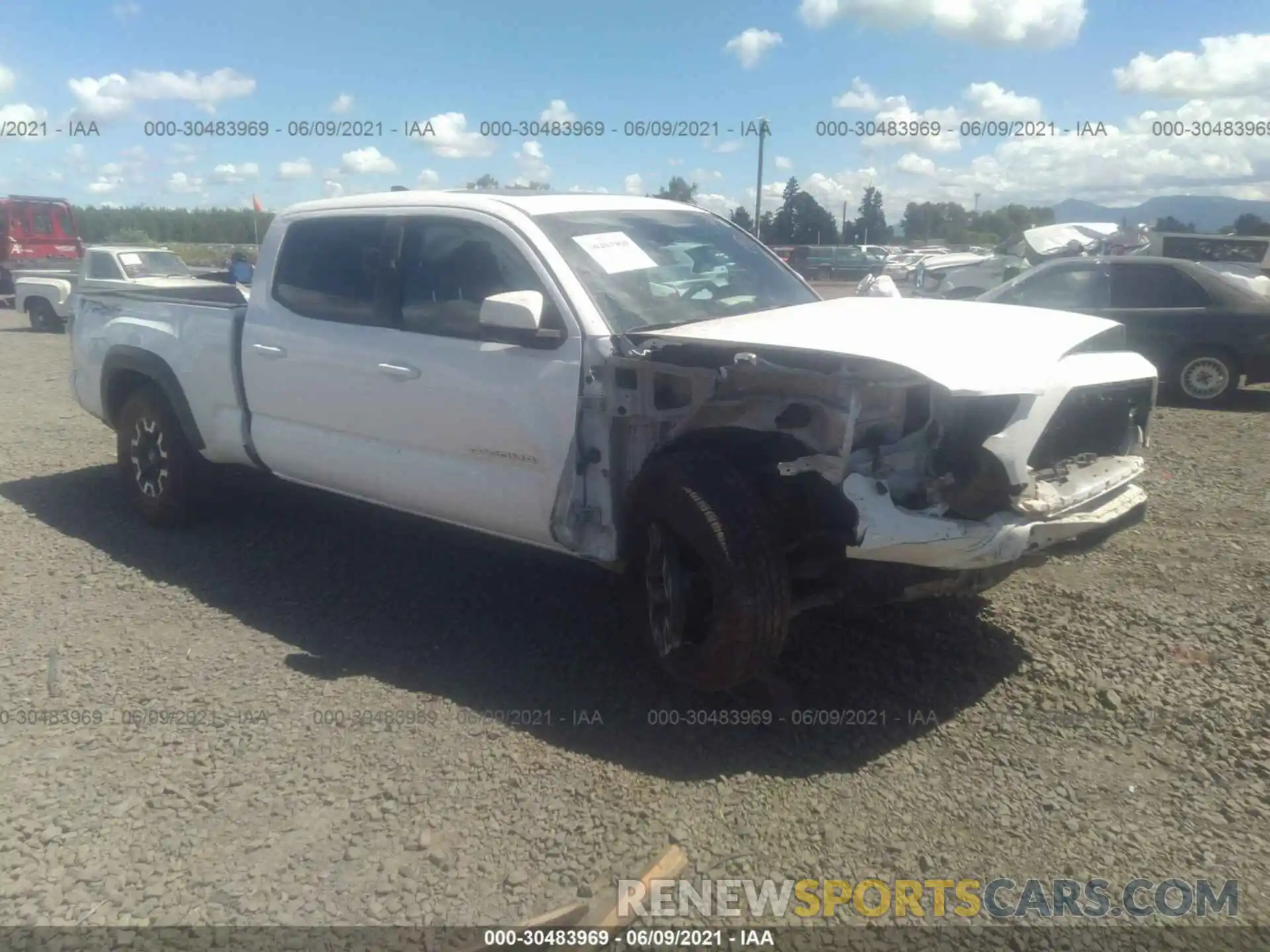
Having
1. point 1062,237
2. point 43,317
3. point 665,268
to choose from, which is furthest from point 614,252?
point 1062,237

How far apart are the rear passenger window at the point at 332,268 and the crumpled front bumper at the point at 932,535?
101 inches

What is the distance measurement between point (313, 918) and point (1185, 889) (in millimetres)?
2374

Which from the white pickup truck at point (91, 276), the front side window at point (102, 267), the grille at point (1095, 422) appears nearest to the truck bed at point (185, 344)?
the grille at point (1095, 422)

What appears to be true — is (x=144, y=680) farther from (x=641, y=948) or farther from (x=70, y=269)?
(x=70, y=269)

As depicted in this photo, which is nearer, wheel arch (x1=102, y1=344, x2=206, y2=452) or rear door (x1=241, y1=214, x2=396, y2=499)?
rear door (x1=241, y1=214, x2=396, y2=499)

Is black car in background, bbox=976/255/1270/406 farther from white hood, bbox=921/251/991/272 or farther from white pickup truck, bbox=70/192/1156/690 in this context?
white hood, bbox=921/251/991/272

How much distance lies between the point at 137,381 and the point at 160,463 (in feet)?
1.84

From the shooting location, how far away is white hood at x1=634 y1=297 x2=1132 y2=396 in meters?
3.31

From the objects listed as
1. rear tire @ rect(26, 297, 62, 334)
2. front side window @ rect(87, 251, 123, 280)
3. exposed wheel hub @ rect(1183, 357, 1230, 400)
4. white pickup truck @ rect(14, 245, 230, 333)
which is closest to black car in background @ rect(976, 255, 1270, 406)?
exposed wheel hub @ rect(1183, 357, 1230, 400)

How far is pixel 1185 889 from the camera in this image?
9.40 feet

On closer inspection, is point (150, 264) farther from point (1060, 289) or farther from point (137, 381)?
point (1060, 289)

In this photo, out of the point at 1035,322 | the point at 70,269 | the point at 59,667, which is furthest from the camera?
the point at 70,269

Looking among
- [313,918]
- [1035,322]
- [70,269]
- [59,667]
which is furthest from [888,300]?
[70,269]

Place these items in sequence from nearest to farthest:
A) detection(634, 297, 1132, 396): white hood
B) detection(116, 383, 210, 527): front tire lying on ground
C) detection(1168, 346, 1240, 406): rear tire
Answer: detection(634, 297, 1132, 396): white hood
detection(116, 383, 210, 527): front tire lying on ground
detection(1168, 346, 1240, 406): rear tire
